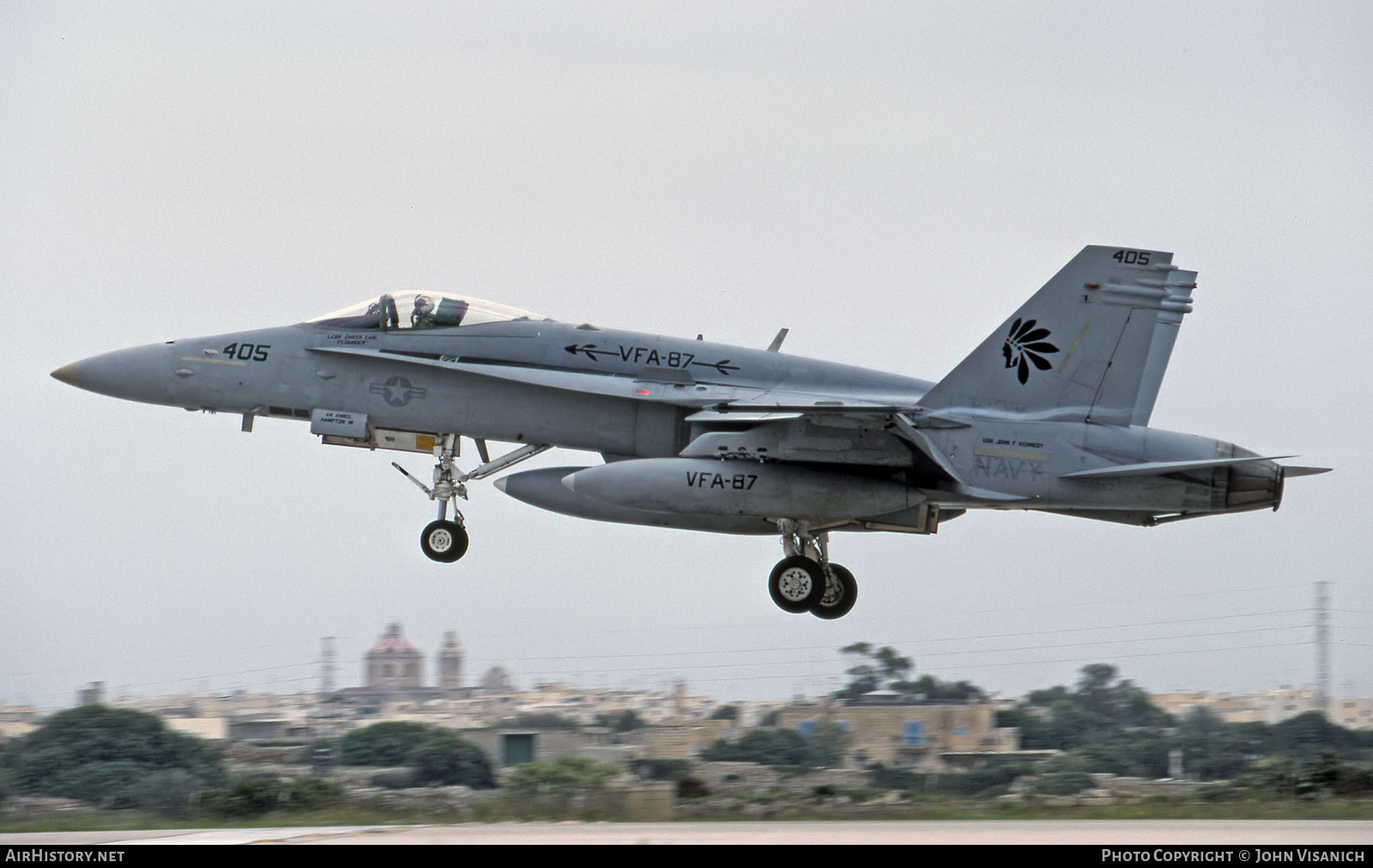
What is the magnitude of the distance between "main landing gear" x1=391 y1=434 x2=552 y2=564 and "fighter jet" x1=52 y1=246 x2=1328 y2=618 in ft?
0.07

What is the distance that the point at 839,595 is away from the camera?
61.5ft

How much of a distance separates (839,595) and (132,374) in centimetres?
855

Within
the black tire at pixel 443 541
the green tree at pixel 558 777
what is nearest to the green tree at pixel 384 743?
the green tree at pixel 558 777

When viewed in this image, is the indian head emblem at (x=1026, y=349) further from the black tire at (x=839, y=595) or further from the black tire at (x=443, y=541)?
the black tire at (x=443, y=541)

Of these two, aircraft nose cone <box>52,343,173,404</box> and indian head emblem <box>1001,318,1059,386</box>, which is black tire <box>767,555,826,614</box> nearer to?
indian head emblem <box>1001,318,1059,386</box>

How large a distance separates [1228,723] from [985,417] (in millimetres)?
10258

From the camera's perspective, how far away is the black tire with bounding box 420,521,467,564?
60.5ft

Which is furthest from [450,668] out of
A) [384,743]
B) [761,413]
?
[761,413]

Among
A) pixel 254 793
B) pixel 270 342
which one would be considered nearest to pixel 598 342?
pixel 270 342

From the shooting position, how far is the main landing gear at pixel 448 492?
18453 millimetres

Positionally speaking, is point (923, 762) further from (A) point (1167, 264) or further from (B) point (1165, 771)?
(A) point (1167, 264)

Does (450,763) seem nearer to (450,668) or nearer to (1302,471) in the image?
Result: (450,668)

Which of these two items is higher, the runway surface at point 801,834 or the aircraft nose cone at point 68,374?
the aircraft nose cone at point 68,374

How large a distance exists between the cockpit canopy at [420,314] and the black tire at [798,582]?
4.00 metres
